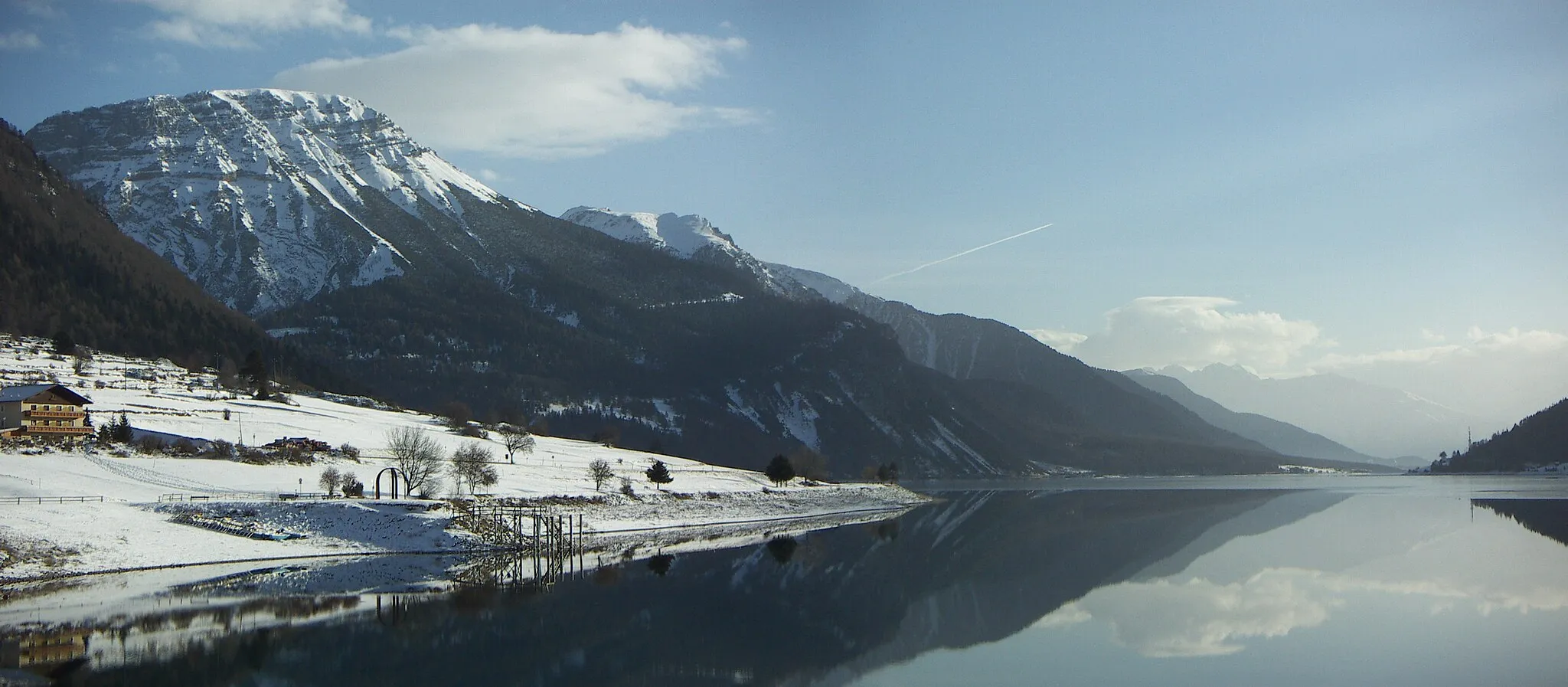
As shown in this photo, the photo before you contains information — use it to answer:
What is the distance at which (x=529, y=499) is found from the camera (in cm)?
8575

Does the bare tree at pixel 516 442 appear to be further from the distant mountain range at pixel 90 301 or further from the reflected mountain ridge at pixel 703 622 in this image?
the distant mountain range at pixel 90 301

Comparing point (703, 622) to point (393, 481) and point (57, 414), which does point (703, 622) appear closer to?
point (393, 481)

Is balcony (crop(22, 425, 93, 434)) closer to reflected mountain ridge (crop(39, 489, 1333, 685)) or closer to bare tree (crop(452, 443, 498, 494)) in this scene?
bare tree (crop(452, 443, 498, 494))

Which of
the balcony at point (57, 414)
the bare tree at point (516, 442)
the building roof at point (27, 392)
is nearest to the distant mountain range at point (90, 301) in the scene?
the bare tree at point (516, 442)

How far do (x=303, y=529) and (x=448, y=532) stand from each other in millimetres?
8359

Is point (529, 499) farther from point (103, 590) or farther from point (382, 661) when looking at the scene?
point (382, 661)

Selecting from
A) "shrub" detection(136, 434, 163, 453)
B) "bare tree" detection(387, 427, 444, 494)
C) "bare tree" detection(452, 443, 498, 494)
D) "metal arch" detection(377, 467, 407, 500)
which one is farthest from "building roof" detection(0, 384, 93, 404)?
"bare tree" detection(452, 443, 498, 494)

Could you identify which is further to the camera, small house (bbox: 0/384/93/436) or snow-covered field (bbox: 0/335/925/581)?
small house (bbox: 0/384/93/436)

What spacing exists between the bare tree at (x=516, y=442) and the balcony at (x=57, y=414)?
121 ft

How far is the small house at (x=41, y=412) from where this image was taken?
85.6 metres

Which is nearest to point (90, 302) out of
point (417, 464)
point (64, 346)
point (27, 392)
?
point (64, 346)

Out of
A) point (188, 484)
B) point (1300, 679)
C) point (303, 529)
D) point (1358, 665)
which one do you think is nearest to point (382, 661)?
point (1300, 679)

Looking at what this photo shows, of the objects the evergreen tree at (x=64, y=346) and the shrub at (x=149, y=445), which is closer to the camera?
the shrub at (x=149, y=445)

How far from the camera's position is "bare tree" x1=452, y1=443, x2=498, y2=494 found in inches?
3524
